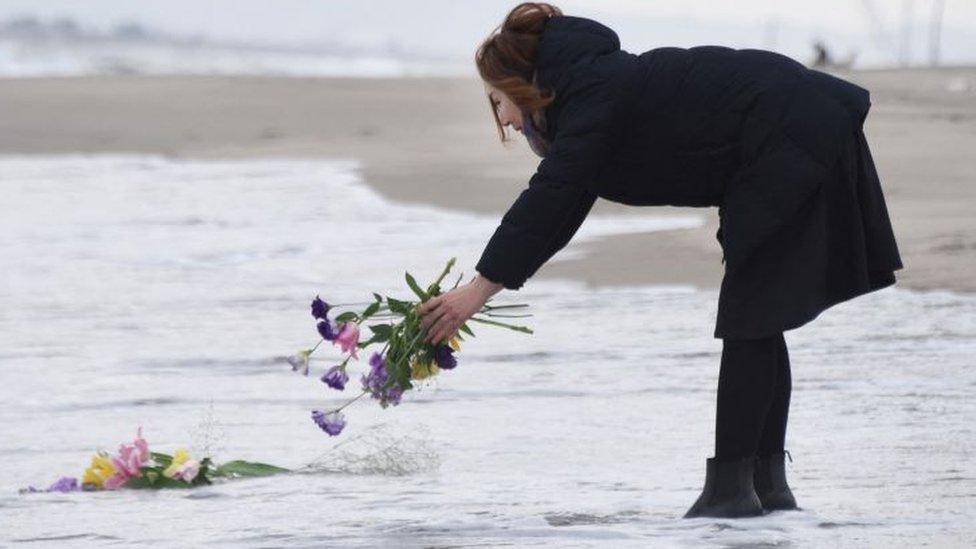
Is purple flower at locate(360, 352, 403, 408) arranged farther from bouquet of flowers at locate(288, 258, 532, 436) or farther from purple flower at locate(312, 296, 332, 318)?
purple flower at locate(312, 296, 332, 318)

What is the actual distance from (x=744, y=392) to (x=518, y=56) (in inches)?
32.7

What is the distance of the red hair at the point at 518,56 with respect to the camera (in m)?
4.02

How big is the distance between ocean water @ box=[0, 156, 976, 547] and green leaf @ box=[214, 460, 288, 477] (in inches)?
2.2

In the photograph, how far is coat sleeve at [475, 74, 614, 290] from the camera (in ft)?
13.0

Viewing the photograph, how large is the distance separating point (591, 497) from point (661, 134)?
88 centimetres

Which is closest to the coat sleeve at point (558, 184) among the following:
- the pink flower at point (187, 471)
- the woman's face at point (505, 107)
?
the woman's face at point (505, 107)

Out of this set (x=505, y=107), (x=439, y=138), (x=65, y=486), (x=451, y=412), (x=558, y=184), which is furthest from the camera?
(x=439, y=138)

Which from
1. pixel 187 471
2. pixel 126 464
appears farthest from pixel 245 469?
pixel 126 464

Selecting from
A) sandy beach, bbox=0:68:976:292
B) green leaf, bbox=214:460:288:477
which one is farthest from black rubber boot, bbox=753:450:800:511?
green leaf, bbox=214:460:288:477

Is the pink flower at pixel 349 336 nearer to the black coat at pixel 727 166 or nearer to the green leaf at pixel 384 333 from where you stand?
the green leaf at pixel 384 333

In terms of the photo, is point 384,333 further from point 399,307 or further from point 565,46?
point 565,46

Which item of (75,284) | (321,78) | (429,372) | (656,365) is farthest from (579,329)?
(321,78)

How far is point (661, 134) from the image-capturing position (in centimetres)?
407

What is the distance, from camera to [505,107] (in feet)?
13.5
